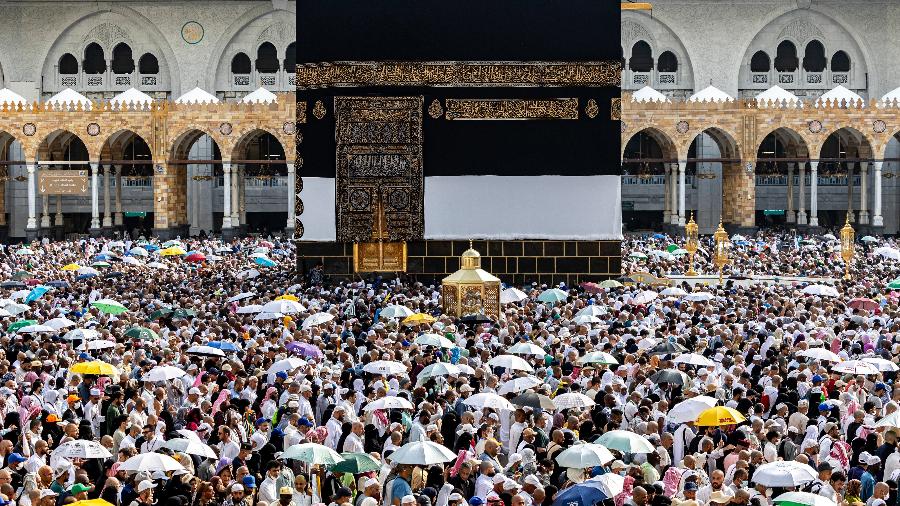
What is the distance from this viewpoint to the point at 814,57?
164 ft

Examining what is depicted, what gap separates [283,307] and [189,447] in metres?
9.43

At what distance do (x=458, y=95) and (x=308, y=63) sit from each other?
3141 mm

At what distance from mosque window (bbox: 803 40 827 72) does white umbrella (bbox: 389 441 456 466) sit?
139 feet

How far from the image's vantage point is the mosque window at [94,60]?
164 ft

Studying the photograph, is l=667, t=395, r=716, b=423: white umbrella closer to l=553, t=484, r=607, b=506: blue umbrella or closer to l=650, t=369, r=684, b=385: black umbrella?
l=650, t=369, r=684, b=385: black umbrella

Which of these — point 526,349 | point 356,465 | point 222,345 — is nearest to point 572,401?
point 356,465

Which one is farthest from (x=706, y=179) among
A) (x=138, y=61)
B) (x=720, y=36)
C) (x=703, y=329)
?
(x=703, y=329)

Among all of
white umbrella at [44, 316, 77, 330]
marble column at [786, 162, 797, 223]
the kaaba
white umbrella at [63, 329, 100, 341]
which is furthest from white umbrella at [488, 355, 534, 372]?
marble column at [786, 162, 797, 223]

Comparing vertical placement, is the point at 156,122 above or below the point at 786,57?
below

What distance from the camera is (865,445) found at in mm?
11477

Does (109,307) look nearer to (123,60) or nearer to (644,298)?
(644,298)

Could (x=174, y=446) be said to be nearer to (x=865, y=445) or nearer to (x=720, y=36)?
(x=865, y=445)

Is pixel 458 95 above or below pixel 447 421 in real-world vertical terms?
above

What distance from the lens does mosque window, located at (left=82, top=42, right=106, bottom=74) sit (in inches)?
1972
